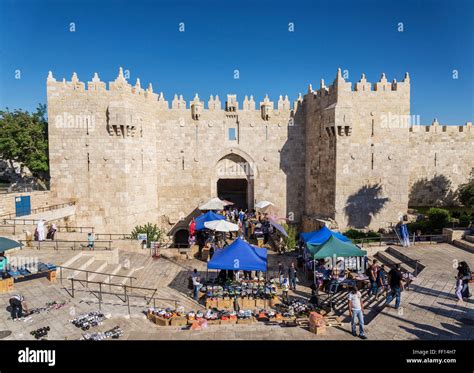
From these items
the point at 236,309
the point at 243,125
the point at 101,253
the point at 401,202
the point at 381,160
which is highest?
the point at 243,125

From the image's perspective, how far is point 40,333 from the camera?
27.1 feet

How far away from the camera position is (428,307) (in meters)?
9.98

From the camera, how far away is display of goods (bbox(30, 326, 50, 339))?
8.16 meters

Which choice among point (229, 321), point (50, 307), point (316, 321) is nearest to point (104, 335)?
point (50, 307)

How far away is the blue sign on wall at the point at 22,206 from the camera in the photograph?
18.8 metres

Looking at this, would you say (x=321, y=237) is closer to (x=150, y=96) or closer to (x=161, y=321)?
(x=161, y=321)

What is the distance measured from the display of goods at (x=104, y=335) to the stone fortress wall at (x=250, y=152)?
14.3 metres

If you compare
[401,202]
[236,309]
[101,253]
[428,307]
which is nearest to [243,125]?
[401,202]

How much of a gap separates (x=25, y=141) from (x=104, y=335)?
21185 mm

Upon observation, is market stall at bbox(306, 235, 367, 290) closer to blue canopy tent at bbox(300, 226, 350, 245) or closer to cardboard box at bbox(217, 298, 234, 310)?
blue canopy tent at bbox(300, 226, 350, 245)

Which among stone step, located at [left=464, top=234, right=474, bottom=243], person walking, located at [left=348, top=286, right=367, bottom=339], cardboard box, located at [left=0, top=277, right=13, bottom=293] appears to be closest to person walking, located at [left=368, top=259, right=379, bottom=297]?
person walking, located at [left=348, top=286, right=367, bottom=339]

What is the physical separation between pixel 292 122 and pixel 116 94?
14.1m
